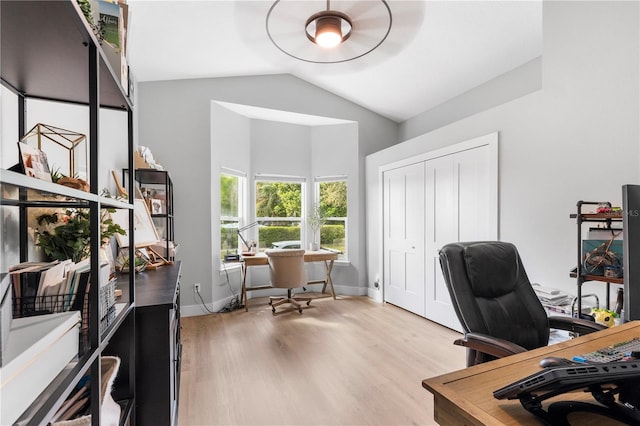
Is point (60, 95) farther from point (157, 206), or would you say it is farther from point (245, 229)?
point (245, 229)

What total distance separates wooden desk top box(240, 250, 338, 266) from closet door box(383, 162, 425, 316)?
822 millimetres

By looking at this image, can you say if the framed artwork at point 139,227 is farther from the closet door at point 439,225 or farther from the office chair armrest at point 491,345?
the closet door at point 439,225

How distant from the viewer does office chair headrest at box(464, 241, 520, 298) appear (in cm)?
160

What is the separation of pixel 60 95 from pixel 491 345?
6.25 feet

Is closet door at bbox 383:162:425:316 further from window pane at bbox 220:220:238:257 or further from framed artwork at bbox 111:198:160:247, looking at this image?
framed artwork at bbox 111:198:160:247

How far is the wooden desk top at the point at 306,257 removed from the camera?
4246mm

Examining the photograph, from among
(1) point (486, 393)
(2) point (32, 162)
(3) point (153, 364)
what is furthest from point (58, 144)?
(1) point (486, 393)

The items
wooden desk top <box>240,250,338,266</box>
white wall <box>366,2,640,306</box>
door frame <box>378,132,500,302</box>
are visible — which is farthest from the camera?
wooden desk top <box>240,250,338,266</box>

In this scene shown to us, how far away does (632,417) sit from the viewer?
70 cm

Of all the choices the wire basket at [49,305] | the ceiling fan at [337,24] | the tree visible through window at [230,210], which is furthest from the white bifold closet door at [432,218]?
the wire basket at [49,305]

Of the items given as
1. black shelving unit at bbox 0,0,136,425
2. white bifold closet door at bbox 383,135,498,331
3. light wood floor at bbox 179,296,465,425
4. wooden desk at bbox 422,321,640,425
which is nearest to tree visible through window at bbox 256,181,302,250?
light wood floor at bbox 179,296,465,425

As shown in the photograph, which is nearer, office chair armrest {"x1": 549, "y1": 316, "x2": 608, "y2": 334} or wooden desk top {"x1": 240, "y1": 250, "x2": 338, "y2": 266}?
office chair armrest {"x1": 549, "y1": 316, "x2": 608, "y2": 334}

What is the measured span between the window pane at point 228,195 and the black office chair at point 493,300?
3.45 metres

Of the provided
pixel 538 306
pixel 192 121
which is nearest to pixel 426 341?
pixel 538 306
